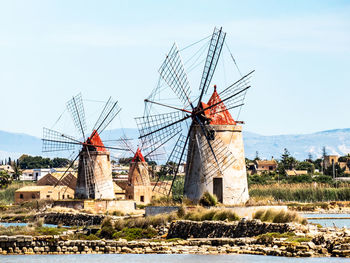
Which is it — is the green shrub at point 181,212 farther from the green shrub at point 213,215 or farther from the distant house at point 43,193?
the distant house at point 43,193

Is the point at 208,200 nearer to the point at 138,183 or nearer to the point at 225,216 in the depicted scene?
the point at 225,216

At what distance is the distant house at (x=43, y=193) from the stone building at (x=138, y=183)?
563 centimetres

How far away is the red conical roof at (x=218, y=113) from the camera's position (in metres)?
29.1

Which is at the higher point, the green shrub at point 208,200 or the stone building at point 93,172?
the stone building at point 93,172

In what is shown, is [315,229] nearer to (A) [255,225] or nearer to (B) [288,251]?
(A) [255,225]

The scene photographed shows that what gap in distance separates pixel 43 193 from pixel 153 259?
3610 cm

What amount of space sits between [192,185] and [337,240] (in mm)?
10103

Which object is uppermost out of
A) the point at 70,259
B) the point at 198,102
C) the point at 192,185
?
the point at 198,102

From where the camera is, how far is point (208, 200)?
27969 millimetres

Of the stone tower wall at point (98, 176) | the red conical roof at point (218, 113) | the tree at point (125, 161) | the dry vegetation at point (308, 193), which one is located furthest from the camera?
the dry vegetation at point (308, 193)

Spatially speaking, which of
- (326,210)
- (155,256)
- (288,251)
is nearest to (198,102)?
(155,256)

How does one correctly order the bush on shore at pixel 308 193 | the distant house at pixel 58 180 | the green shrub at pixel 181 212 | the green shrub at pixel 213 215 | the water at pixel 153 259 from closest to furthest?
the water at pixel 153 259
the green shrub at pixel 213 215
the green shrub at pixel 181 212
the bush on shore at pixel 308 193
the distant house at pixel 58 180

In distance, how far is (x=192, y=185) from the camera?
29.2m

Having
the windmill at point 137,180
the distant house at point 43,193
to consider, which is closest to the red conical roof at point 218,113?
the windmill at point 137,180
